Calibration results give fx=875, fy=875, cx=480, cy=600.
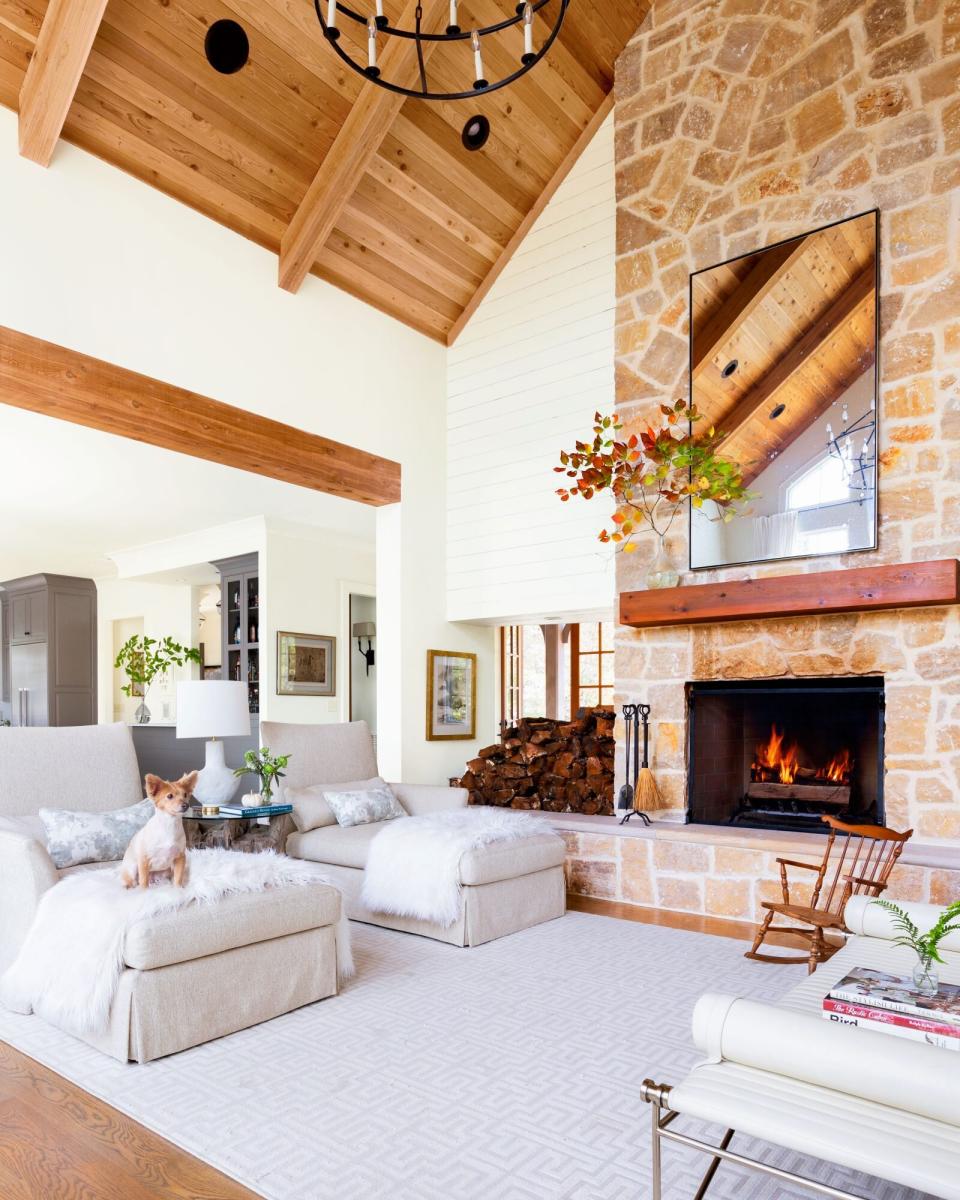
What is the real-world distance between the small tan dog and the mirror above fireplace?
3.07 m

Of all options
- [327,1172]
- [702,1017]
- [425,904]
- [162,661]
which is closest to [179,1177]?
[327,1172]

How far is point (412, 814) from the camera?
4.99 meters

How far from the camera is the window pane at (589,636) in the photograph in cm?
933

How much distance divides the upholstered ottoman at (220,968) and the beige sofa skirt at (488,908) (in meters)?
0.53

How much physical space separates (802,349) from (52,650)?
823 centimetres

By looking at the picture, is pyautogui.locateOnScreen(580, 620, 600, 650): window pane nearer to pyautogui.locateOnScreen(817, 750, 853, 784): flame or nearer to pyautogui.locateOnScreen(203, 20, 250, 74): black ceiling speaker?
pyautogui.locateOnScreen(817, 750, 853, 784): flame

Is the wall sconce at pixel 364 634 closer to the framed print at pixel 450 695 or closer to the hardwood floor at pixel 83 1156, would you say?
the framed print at pixel 450 695

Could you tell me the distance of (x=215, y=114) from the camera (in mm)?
4516

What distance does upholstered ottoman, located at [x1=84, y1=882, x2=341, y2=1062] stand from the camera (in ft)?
8.62

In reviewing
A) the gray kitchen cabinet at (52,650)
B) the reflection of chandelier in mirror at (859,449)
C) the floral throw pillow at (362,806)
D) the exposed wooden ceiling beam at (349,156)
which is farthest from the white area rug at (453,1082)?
the gray kitchen cabinet at (52,650)

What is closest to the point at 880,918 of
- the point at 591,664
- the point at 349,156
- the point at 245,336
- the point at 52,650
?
the point at 245,336

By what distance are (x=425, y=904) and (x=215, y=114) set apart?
4.06 meters

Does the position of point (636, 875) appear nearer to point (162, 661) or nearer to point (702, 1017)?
point (702, 1017)

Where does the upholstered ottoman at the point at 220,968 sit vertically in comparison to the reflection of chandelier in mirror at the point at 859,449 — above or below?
below
